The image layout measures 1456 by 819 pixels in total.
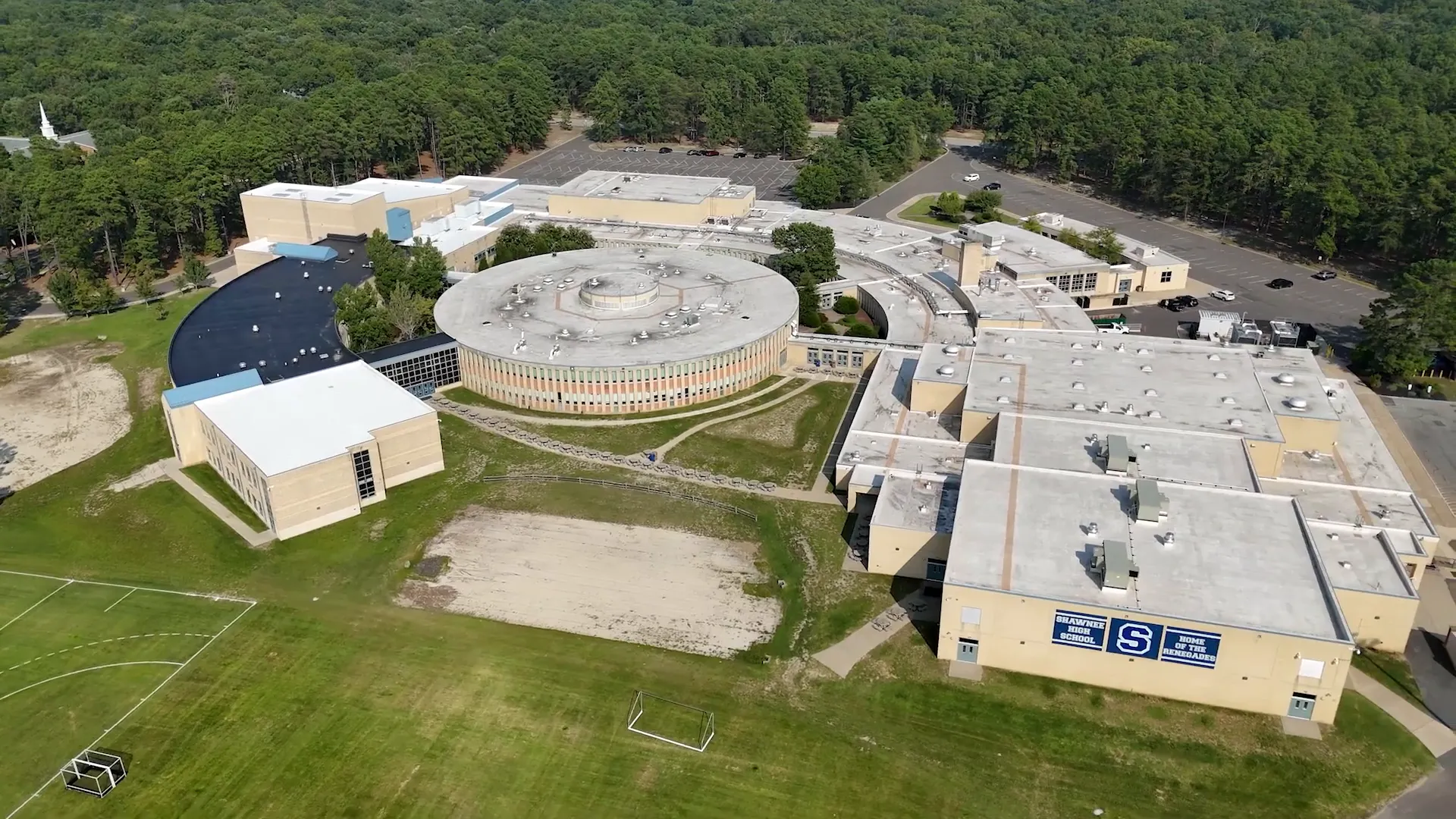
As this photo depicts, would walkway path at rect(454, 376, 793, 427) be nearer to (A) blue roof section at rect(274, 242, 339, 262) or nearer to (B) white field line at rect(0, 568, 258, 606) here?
(B) white field line at rect(0, 568, 258, 606)

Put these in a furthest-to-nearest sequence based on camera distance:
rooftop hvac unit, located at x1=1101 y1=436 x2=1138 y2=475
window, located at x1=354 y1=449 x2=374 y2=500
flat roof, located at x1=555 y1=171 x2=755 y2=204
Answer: flat roof, located at x1=555 y1=171 x2=755 y2=204, window, located at x1=354 y1=449 x2=374 y2=500, rooftop hvac unit, located at x1=1101 y1=436 x2=1138 y2=475

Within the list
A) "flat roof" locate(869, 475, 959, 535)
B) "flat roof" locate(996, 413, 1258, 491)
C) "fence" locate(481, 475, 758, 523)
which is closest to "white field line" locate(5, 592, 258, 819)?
"fence" locate(481, 475, 758, 523)

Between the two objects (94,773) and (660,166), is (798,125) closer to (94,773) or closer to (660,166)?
(660,166)

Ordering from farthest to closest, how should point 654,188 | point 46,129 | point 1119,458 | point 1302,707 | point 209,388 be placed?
point 46,129 < point 654,188 < point 209,388 < point 1119,458 < point 1302,707

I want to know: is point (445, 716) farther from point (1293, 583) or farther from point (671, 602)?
point (1293, 583)

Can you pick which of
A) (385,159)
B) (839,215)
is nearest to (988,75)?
(839,215)

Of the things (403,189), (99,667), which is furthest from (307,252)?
(99,667)
